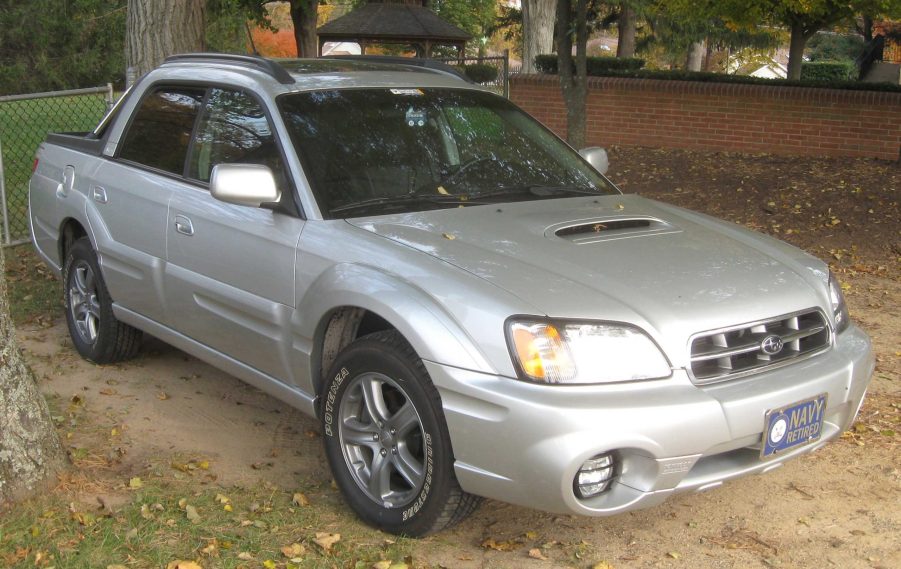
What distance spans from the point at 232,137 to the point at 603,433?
2.58 m

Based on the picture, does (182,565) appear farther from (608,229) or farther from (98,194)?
(98,194)

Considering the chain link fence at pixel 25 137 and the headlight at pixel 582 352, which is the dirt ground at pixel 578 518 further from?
the chain link fence at pixel 25 137

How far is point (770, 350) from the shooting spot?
12.2 ft

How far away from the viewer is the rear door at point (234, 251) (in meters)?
4.39

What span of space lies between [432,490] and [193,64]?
2.93 m

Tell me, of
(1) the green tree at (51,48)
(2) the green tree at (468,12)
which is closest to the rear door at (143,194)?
(1) the green tree at (51,48)

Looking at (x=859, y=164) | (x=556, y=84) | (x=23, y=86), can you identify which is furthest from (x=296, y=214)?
(x=23, y=86)

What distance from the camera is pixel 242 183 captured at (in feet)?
13.7

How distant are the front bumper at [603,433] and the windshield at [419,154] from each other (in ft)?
3.91

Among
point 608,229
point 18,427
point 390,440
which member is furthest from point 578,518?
point 18,427

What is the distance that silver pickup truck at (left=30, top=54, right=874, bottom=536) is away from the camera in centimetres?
343

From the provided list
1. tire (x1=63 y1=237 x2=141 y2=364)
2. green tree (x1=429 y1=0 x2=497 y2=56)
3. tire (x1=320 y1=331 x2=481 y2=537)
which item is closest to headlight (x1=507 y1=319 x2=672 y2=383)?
tire (x1=320 y1=331 x2=481 y2=537)

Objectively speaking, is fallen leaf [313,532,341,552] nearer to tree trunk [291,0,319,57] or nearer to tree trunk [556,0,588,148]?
tree trunk [556,0,588,148]

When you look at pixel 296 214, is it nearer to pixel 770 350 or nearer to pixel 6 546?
pixel 6 546
